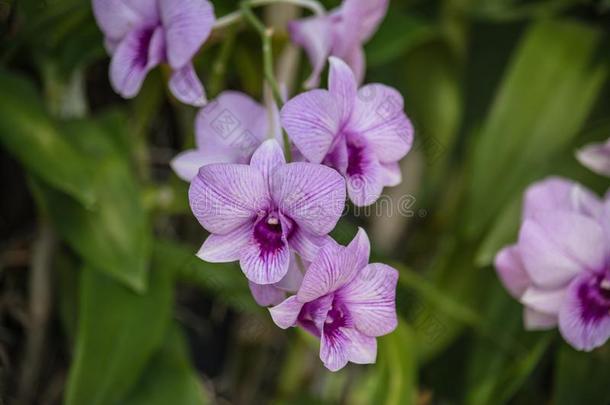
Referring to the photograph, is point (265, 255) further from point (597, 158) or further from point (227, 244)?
point (597, 158)

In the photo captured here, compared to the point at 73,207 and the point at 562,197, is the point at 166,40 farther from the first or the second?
the point at 562,197

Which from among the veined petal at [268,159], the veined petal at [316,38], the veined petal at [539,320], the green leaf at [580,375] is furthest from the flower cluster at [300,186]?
the green leaf at [580,375]

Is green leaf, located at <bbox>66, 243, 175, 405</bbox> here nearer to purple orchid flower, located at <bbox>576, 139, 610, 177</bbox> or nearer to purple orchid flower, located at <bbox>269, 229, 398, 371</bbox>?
purple orchid flower, located at <bbox>269, 229, 398, 371</bbox>

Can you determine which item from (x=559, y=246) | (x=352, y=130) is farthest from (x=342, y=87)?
(x=559, y=246)

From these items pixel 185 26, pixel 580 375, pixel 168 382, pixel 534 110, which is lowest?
pixel 168 382

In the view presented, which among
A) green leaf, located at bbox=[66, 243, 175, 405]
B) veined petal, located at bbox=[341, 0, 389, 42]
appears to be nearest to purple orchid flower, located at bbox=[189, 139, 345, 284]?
veined petal, located at bbox=[341, 0, 389, 42]
